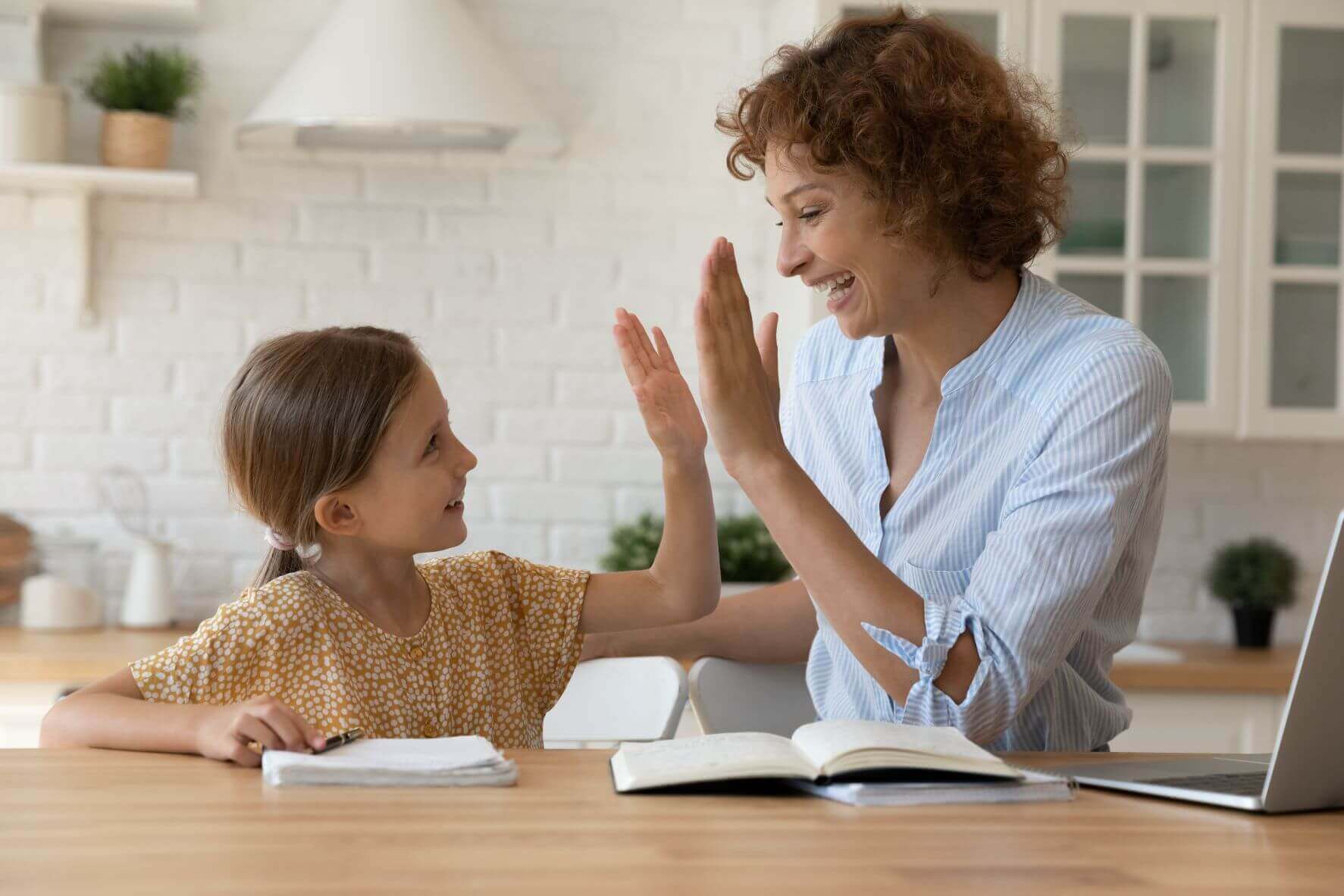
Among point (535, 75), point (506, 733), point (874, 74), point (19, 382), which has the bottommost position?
point (506, 733)

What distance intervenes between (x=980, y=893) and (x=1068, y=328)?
0.91 m

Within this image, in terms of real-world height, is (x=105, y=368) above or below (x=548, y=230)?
below

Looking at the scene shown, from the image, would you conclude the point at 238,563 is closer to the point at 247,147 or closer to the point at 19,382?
the point at 19,382

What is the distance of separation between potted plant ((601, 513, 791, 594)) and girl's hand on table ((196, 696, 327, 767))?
1.73m

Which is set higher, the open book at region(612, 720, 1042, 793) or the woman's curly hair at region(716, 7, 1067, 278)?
the woman's curly hair at region(716, 7, 1067, 278)

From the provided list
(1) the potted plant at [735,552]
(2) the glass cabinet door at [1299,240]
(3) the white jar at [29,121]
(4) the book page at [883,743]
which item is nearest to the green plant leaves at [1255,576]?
(2) the glass cabinet door at [1299,240]

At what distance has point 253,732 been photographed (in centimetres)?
124

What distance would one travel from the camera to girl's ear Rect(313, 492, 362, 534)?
1.64 metres

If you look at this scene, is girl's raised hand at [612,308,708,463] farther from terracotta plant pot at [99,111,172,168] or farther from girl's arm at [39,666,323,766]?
terracotta plant pot at [99,111,172,168]

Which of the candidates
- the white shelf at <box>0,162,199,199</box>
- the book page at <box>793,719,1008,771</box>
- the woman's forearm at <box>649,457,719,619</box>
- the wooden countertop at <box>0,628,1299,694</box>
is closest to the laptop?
the book page at <box>793,719,1008,771</box>

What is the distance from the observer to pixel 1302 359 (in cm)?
310

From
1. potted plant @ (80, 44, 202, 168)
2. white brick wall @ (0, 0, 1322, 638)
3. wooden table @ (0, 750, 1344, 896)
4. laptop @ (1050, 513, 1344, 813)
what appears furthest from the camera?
white brick wall @ (0, 0, 1322, 638)

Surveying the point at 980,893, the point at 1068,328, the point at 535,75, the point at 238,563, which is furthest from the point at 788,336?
the point at 980,893

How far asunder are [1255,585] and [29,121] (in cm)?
273
